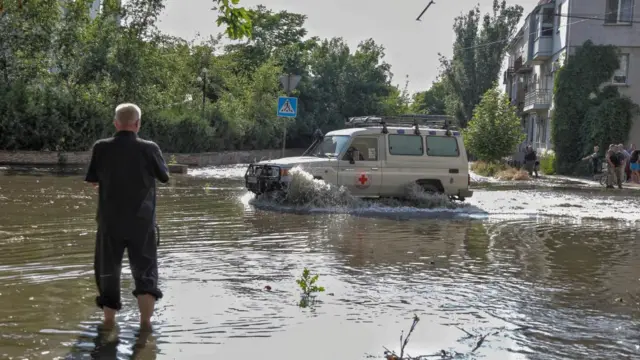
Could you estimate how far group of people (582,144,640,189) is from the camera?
28.7m

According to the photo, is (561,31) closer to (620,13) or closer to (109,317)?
(620,13)

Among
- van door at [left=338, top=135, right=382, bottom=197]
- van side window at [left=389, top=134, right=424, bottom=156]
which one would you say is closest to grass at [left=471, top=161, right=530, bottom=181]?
van side window at [left=389, top=134, right=424, bottom=156]

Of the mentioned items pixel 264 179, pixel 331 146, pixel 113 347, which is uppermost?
→ pixel 331 146

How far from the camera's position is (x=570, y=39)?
40.8 meters

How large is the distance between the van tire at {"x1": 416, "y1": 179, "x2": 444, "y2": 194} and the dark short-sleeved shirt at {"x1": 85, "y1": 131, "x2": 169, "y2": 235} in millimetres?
11696

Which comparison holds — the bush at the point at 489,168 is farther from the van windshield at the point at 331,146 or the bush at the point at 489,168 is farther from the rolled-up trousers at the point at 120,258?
the rolled-up trousers at the point at 120,258

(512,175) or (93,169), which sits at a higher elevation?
(93,169)

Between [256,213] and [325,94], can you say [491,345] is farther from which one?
[325,94]

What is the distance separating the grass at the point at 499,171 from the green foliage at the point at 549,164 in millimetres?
4076

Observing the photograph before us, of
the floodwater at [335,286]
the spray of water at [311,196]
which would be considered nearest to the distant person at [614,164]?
the floodwater at [335,286]

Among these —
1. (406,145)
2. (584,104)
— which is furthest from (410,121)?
(584,104)

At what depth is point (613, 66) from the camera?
39625 mm

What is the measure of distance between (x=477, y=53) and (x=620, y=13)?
3152cm

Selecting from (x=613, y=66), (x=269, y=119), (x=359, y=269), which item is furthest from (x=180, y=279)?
(x=269, y=119)
